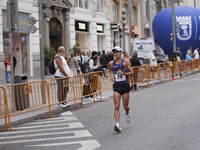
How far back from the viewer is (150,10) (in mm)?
45750

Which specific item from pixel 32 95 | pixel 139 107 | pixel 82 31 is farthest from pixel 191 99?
pixel 82 31

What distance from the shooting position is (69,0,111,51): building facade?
29.0 metres

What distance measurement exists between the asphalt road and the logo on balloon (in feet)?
68.0

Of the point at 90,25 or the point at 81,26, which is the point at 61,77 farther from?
the point at 90,25

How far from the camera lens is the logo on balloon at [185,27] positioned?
3031cm

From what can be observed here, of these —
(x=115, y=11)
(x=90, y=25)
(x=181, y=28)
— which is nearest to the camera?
(x=181, y=28)

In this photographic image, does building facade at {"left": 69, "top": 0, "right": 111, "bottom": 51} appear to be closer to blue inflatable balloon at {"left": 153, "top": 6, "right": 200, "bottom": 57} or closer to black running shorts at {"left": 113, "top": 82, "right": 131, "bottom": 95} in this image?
blue inflatable balloon at {"left": 153, "top": 6, "right": 200, "bottom": 57}

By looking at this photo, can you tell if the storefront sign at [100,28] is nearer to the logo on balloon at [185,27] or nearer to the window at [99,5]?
the window at [99,5]

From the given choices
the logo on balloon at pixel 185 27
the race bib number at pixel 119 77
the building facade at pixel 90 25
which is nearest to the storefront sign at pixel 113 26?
the building facade at pixel 90 25

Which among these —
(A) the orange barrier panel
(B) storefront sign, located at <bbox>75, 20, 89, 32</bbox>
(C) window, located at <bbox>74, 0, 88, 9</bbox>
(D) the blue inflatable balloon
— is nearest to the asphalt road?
(A) the orange barrier panel

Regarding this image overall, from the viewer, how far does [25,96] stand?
9320 millimetres

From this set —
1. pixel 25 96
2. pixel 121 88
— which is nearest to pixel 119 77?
pixel 121 88

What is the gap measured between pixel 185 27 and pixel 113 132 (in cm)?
2496

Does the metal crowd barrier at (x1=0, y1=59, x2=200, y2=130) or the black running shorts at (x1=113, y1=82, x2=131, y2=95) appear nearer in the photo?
the black running shorts at (x1=113, y1=82, x2=131, y2=95)
